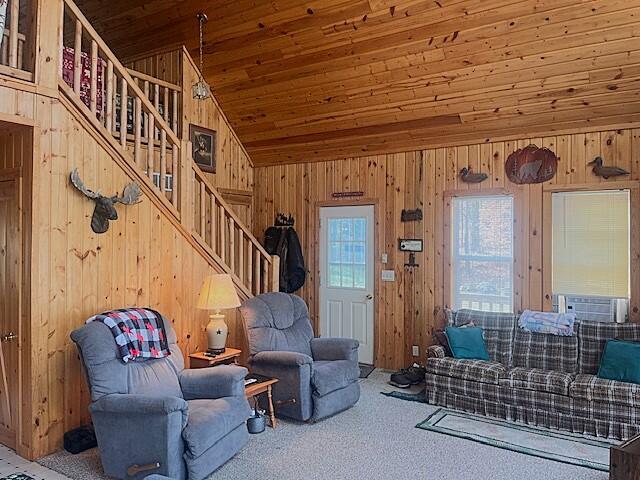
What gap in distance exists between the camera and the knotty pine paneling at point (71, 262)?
3600mm

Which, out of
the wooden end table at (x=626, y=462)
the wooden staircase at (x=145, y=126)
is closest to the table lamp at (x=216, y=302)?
the wooden staircase at (x=145, y=126)

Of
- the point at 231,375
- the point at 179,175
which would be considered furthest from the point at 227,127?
the point at 231,375

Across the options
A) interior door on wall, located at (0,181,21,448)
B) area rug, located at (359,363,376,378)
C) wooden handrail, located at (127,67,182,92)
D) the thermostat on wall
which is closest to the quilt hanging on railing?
wooden handrail, located at (127,67,182,92)

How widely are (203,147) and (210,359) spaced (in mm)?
3067

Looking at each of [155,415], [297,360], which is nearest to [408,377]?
[297,360]

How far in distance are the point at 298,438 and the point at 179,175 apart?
2.52 meters

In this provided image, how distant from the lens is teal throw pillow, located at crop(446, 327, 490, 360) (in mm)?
4871

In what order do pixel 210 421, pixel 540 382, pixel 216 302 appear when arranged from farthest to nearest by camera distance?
pixel 216 302 → pixel 540 382 → pixel 210 421

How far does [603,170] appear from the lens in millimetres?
4770

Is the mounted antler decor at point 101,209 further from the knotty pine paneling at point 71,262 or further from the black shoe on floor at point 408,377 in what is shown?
the black shoe on floor at point 408,377

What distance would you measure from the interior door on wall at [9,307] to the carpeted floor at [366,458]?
55 centimetres

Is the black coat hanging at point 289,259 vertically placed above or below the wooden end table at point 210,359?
above

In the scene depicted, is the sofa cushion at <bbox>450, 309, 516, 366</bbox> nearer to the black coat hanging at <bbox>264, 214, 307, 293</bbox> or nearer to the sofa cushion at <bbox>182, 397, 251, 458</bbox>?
the black coat hanging at <bbox>264, 214, 307, 293</bbox>

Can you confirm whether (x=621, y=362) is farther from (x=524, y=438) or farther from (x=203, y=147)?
(x=203, y=147)
